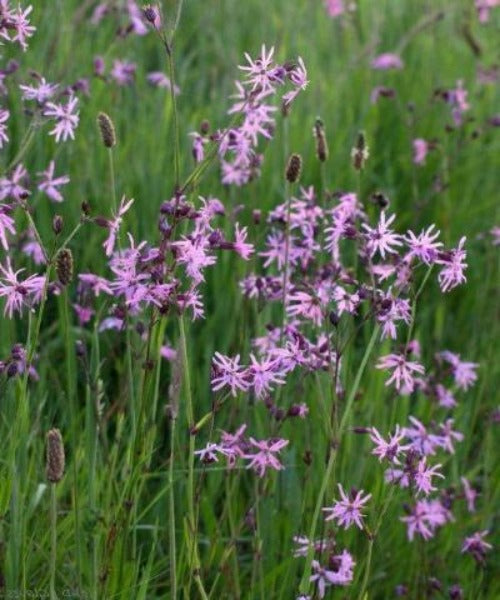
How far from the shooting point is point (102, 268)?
3.09 metres

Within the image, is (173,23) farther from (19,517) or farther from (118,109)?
(118,109)

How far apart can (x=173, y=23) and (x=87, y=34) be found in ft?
8.45

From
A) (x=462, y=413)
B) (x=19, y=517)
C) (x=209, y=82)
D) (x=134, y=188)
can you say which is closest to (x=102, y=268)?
(x=134, y=188)

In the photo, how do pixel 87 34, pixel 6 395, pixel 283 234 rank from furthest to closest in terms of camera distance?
pixel 87 34, pixel 283 234, pixel 6 395

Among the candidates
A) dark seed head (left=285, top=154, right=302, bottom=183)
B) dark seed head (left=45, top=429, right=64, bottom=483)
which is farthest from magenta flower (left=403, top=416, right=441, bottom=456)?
dark seed head (left=45, top=429, right=64, bottom=483)

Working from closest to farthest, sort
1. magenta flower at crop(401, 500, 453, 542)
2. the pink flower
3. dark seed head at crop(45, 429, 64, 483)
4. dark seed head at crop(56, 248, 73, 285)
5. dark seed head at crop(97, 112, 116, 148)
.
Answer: dark seed head at crop(45, 429, 64, 483) → dark seed head at crop(56, 248, 73, 285) → dark seed head at crop(97, 112, 116, 148) → magenta flower at crop(401, 500, 453, 542) → the pink flower

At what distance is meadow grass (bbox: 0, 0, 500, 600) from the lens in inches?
78.4

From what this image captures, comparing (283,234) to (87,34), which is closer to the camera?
(283,234)

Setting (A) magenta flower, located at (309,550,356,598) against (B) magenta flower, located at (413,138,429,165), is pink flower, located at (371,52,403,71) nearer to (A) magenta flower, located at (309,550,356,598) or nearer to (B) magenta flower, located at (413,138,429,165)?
(B) magenta flower, located at (413,138,429,165)

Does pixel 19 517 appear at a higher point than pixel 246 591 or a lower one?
higher

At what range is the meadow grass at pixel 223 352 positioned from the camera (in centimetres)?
199

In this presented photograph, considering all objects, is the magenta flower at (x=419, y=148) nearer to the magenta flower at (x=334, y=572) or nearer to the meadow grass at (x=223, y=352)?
the meadow grass at (x=223, y=352)

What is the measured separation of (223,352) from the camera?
2.97 m

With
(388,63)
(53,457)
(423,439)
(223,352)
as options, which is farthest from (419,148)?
(53,457)
